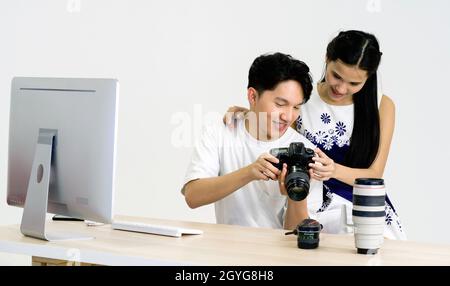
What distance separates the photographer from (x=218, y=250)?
6.05ft

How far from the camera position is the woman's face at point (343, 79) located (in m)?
2.55

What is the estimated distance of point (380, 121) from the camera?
2.74m

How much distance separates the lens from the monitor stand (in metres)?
1.98

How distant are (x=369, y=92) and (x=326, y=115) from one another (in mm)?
180

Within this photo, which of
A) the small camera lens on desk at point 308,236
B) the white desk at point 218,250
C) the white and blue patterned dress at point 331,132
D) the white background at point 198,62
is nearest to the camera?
the white desk at point 218,250

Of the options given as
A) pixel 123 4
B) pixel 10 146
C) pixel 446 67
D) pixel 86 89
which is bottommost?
pixel 10 146

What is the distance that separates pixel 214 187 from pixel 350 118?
672mm

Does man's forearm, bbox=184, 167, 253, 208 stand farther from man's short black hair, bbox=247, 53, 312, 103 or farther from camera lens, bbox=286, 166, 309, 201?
man's short black hair, bbox=247, 53, 312, 103

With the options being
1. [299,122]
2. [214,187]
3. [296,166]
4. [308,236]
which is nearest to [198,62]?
[299,122]

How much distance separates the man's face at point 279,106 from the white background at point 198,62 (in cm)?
143

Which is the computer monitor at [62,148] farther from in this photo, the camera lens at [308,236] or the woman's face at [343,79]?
the woman's face at [343,79]

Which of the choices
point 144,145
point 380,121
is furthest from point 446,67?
point 144,145

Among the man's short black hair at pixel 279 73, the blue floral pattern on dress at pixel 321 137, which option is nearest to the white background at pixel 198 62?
the blue floral pattern on dress at pixel 321 137

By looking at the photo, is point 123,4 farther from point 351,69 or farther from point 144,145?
point 351,69
